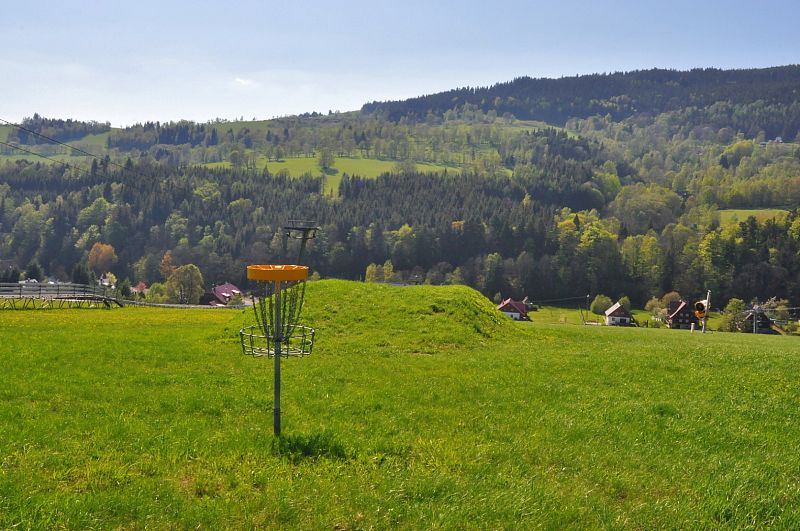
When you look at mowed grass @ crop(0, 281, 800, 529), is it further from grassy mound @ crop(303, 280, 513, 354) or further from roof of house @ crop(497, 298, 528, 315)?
roof of house @ crop(497, 298, 528, 315)

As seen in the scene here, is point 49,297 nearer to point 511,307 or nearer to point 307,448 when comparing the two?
point 307,448

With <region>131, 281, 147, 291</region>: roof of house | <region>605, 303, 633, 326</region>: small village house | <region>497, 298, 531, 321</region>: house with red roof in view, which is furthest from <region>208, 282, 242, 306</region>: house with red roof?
<region>605, 303, 633, 326</region>: small village house

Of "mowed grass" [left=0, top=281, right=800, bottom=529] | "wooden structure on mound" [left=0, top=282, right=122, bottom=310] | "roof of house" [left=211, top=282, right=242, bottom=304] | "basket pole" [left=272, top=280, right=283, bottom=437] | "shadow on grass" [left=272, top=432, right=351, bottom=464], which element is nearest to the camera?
"mowed grass" [left=0, top=281, right=800, bottom=529]

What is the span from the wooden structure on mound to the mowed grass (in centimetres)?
2732

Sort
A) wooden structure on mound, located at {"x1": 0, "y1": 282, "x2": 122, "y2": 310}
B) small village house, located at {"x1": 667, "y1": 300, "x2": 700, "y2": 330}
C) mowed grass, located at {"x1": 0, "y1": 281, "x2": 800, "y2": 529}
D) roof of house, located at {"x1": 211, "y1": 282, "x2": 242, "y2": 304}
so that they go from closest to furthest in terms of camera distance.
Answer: mowed grass, located at {"x1": 0, "y1": 281, "x2": 800, "y2": 529}
wooden structure on mound, located at {"x1": 0, "y1": 282, "x2": 122, "y2": 310}
small village house, located at {"x1": 667, "y1": 300, "x2": 700, "y2": 330}
roof of house, located at {"x1": 211, "y1": 282, "x2": 242, "y2": 304}

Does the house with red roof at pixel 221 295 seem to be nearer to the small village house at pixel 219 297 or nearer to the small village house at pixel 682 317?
the small village house at pixel 219 297

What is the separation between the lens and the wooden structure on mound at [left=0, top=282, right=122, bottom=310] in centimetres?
4438

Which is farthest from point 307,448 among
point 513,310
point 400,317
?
point 513,310

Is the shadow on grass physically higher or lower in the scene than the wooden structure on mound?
higher

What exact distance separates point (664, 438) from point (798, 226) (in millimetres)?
158077

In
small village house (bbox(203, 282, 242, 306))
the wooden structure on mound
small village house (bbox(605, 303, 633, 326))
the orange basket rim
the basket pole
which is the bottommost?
small village house (bbox(203, 282, 242, 306))

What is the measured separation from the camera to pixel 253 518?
7.97 metres

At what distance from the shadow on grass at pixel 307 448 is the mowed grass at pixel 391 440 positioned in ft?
0.14

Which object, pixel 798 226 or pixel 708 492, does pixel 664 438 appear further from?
pixel 798 226
